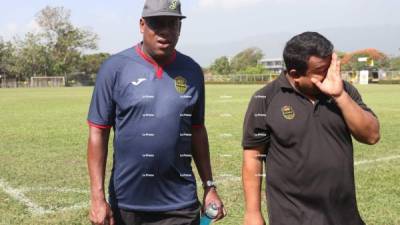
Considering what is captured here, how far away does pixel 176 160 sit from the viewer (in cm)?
326

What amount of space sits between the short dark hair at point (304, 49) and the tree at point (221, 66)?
345 feet

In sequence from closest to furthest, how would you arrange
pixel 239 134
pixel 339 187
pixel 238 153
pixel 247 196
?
pixel 339 187
pixel 247 196
pixel 238 153
pixel 239 134

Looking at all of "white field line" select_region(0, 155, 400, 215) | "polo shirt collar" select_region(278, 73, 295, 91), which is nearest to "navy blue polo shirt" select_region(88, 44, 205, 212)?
"polo shirt collar" select_region(278, 73, 295, 91)

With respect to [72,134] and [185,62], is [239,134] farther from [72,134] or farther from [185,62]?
[185,62]

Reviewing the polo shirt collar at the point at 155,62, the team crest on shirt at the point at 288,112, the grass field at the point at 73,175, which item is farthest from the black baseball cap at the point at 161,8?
the grass field at the point at 73,175

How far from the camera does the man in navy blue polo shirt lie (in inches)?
124

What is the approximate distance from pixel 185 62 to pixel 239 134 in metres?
9.95

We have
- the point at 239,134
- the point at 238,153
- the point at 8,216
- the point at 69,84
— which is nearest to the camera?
the point at 8,216

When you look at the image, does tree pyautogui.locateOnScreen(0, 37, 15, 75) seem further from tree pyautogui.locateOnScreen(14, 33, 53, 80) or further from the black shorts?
the black shorts

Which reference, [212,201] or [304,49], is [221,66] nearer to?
[212,201]

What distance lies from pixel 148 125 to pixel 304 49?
3.06 ft

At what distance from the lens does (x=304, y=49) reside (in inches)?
116

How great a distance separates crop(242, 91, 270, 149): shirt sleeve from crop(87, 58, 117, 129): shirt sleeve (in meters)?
0.76

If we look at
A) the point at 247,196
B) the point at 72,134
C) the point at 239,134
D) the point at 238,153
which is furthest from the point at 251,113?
the point at 72,134
